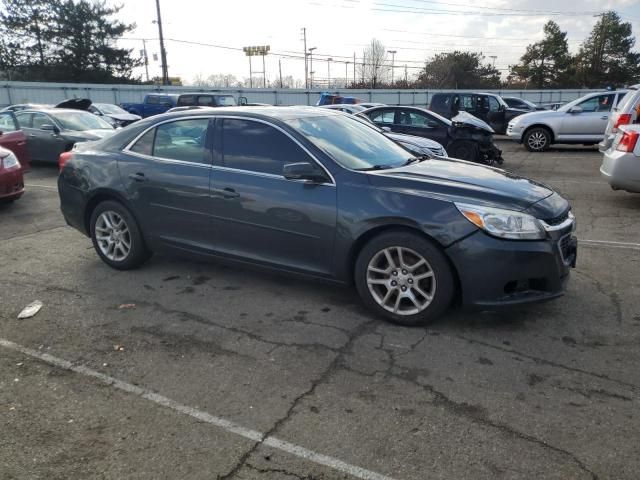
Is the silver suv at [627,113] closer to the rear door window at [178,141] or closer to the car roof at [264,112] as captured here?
the car roof at [264,112]

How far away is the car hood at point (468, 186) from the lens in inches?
154

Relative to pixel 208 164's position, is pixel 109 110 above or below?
below

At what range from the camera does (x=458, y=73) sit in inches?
2734

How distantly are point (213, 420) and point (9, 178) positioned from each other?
6.98 meters

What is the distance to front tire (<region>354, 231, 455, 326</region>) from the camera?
388 cm

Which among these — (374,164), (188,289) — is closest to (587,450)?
(374,164)

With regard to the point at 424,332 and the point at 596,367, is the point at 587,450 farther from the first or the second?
the point at 424,332

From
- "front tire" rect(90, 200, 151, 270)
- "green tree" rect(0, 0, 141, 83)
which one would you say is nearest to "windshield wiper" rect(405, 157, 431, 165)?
"front tire" rect(90, 200, 151, 270)

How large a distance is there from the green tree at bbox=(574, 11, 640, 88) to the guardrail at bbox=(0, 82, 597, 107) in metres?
24.8

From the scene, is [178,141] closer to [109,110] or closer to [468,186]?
[468,186]

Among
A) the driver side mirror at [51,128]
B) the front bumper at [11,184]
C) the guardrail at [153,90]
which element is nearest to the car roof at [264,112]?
the front bumper at [11,184]

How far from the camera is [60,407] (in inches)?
123

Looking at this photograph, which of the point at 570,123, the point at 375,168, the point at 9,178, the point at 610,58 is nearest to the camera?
the point at 375,168

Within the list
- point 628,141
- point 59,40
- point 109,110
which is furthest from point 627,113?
point 59,40
